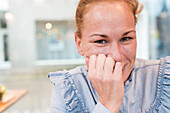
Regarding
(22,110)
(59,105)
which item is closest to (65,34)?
(22,110)

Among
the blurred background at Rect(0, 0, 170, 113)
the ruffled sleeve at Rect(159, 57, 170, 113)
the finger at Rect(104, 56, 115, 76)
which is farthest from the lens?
the blurred background at Rect(0, 0, 170, 113)

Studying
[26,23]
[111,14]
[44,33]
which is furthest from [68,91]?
[26,23]

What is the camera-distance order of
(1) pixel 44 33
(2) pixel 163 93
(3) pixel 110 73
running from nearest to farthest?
(3) pixel 110 73 < (2) pixel 163 93 < (1) pixel 44 33

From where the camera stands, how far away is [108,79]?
0.57 metres

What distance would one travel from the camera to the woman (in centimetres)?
58

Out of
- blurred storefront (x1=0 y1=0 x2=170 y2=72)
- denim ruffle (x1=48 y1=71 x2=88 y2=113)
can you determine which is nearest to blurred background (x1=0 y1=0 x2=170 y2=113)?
blurred storefront (x1=0 y1=0 x2=170 y2=72)

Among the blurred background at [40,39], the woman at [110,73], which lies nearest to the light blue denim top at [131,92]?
the woman at [110,73]

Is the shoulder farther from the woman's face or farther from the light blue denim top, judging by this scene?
the woman's face

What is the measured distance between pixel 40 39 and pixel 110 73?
2.98 m

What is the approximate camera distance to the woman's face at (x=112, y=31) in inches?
24.3

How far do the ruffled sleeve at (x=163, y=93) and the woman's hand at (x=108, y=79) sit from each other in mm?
188

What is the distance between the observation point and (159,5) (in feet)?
10.7

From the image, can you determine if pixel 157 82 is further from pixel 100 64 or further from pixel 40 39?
pixel 40 39

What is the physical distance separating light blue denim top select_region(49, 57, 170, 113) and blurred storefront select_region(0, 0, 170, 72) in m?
2.49
